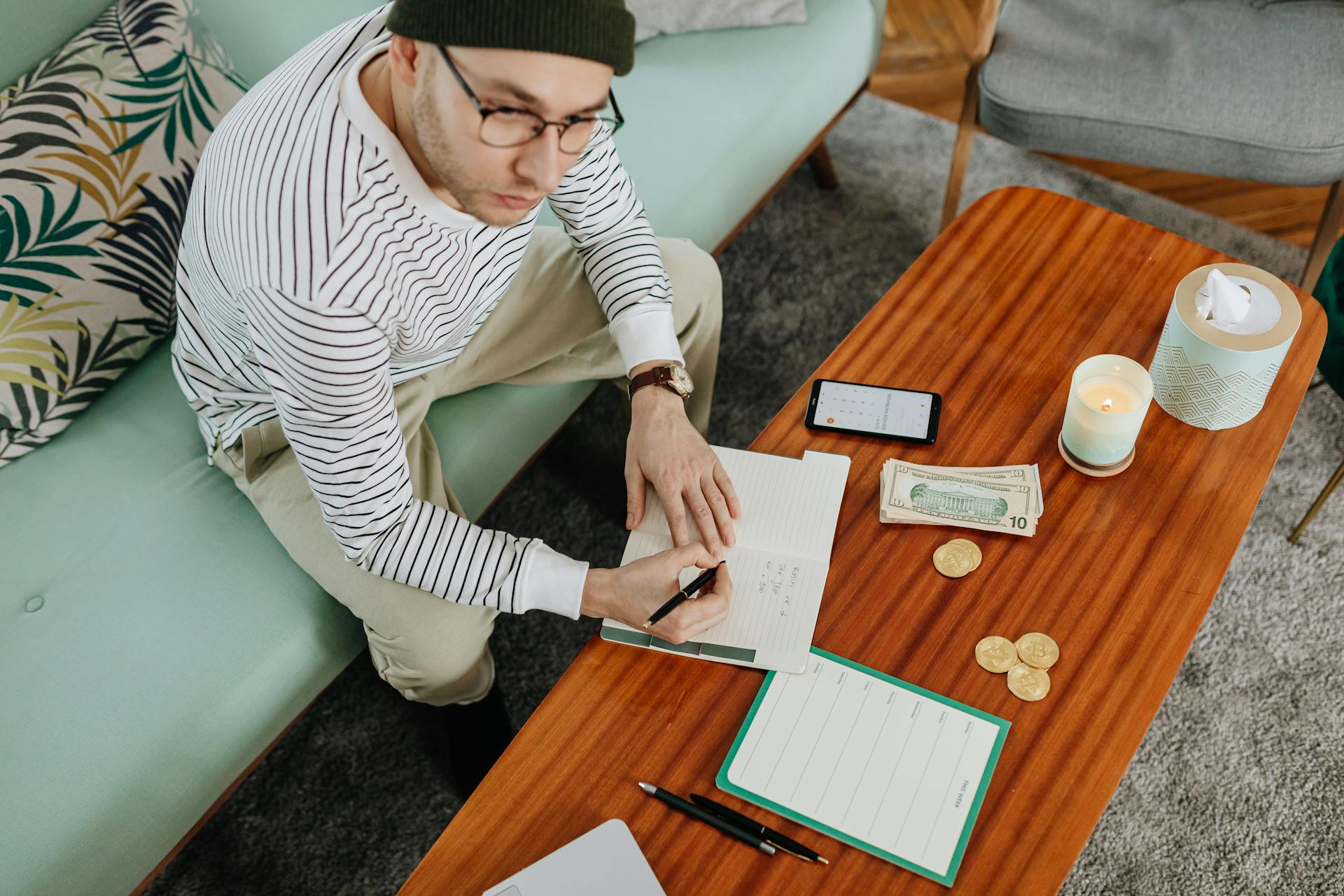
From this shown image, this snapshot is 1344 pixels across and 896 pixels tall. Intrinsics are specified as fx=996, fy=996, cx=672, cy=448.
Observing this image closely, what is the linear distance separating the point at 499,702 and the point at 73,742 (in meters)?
0.51

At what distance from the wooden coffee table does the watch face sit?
134mm

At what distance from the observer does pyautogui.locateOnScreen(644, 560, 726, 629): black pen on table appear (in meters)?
0.97

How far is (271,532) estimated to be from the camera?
1.26 m

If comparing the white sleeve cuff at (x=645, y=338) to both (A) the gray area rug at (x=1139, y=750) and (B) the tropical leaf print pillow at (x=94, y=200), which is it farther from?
(B) the tropical leaf print pillow at (x=94, y=200)

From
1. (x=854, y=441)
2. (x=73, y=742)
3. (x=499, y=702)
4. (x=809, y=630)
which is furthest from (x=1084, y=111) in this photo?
(x=73, y=742)

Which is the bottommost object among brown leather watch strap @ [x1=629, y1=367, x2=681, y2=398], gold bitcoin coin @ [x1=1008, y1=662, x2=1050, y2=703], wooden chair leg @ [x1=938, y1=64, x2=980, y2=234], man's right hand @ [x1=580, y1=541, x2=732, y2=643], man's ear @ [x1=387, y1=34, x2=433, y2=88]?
wooden chair leg @ [x1=938, y1=64, x2=980, y2=234]

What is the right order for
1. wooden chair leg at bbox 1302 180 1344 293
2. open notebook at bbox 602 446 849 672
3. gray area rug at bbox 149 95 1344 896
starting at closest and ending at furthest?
open notebook at bbox 602 446 849 672, gray area rug at bbox 149 95 1344 896, wooden chair leg at bbox 1302 180 1344 293

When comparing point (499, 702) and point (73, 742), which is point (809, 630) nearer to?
point (499, 702)

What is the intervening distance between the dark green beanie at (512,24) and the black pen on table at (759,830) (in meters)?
0.65

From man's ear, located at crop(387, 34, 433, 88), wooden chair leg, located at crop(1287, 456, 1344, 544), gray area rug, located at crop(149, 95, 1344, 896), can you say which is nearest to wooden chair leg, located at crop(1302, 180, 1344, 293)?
gray area rug, located at crop(149, 95, 1344, 896)

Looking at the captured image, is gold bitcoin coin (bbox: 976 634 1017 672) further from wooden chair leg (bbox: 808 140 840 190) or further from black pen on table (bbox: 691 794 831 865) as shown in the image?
wooden chair leg (bbox: 808 140 840 190)

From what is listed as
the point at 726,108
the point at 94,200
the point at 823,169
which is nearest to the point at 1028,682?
the point at 726,108

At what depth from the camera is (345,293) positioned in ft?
3.06

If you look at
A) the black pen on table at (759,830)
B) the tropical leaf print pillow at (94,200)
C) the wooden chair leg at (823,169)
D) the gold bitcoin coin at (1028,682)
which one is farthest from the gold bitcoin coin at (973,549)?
the wooden chair leg at (823,169)
